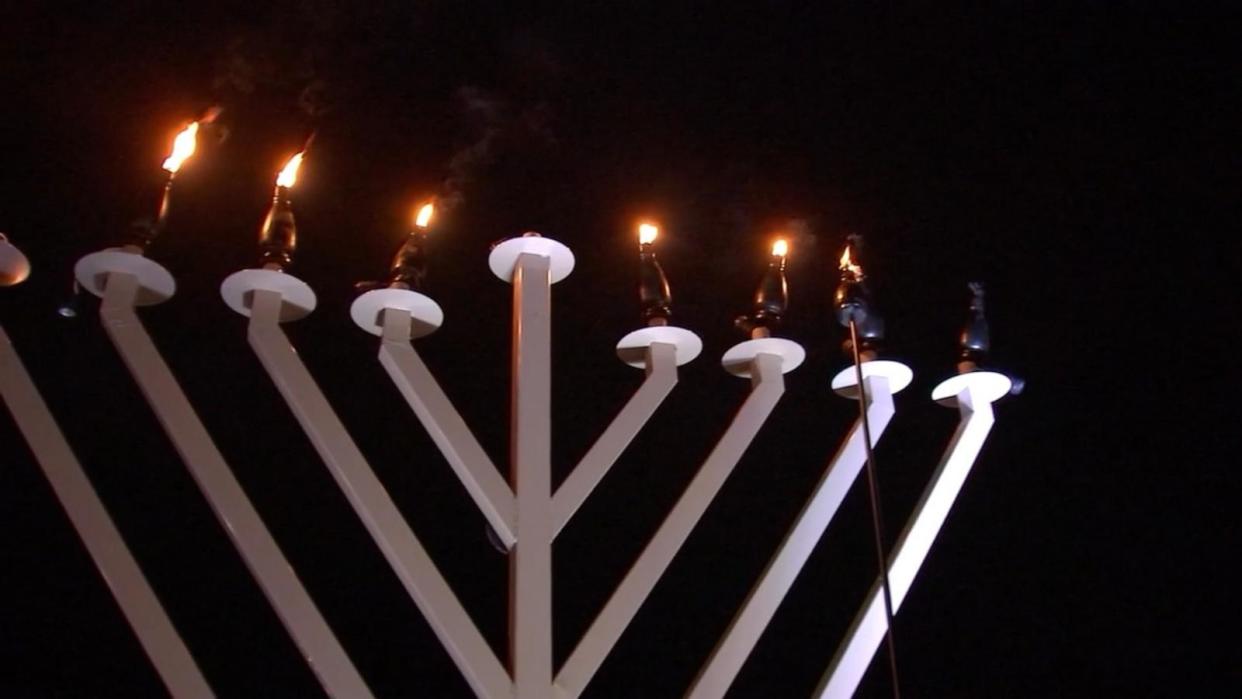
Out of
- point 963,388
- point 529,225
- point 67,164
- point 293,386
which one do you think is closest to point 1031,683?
point 963,388

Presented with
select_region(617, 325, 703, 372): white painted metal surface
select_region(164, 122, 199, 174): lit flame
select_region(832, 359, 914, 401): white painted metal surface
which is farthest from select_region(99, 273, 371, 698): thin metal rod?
select_region(832, 359, 914, 401): white painted metal surface

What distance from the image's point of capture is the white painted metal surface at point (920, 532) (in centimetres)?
101

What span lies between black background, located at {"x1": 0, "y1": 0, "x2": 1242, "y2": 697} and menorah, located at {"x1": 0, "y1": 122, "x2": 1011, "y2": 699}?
0.40 feet

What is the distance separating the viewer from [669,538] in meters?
1.00

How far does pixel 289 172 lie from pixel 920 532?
27.1 inches

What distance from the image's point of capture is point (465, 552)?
1164 mm

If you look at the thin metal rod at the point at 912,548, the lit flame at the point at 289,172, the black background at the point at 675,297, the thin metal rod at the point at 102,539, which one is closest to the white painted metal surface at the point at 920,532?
the thin metal rod at the point at 912,548

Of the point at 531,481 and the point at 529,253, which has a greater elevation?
the point at 529,253

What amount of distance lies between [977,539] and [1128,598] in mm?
197

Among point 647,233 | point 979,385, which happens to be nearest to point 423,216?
point 647,233

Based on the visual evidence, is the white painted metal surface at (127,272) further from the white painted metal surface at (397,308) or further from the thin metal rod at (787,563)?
the thin metal rod at (787,563)

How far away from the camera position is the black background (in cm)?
110

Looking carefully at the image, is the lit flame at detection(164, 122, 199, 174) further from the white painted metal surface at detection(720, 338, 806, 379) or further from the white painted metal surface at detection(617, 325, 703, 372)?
the white painted metal surface at detection(720, 338, 806, 379)

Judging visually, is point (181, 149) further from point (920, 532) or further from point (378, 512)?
point (920, 532)
